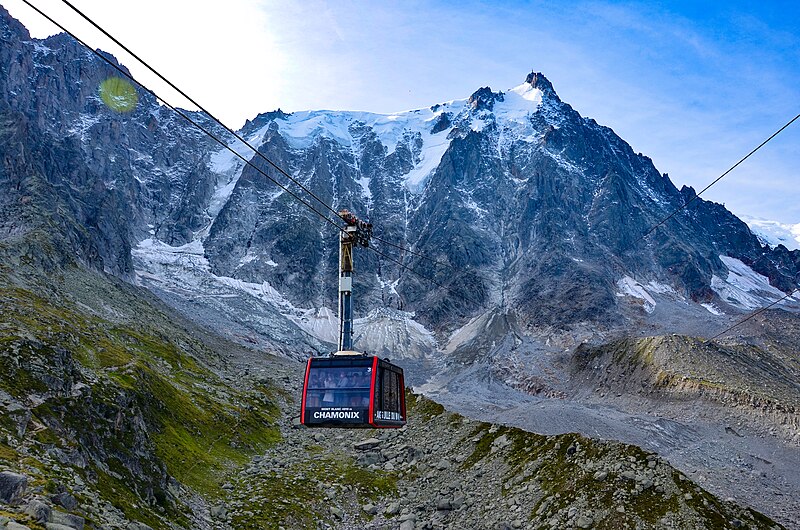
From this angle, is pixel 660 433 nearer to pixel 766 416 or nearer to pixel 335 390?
pixel 766 416

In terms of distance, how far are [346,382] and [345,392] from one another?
1.77 feet

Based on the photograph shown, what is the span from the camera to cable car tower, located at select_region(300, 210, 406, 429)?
3019cm

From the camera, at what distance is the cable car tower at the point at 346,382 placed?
1188 inches

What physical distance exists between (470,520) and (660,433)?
206ft

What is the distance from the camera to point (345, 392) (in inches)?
1204

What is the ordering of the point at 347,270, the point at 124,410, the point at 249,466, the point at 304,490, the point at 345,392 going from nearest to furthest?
the point at 345,392, the point at 347,270, the point at 124,410, the point at 304,490, the point at 249,466

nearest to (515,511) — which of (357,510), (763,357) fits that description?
(357,510)

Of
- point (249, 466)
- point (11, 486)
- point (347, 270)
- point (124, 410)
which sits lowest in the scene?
point (249, 466)

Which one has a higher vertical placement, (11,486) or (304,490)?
(11,486)

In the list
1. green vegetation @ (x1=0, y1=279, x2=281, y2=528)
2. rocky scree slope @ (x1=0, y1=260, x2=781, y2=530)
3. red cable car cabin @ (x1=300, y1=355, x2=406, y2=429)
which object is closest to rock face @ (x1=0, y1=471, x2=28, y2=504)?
rocky scree slope @ (x1=0, y1=260, x2=781, y2=530)

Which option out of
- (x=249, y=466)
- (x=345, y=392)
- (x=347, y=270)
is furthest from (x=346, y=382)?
(x=249, y=466)

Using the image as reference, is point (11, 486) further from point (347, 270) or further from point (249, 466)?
point (249, 466)

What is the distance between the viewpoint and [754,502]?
49.7 metres

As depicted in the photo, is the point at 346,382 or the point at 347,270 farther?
the point at 347,270
